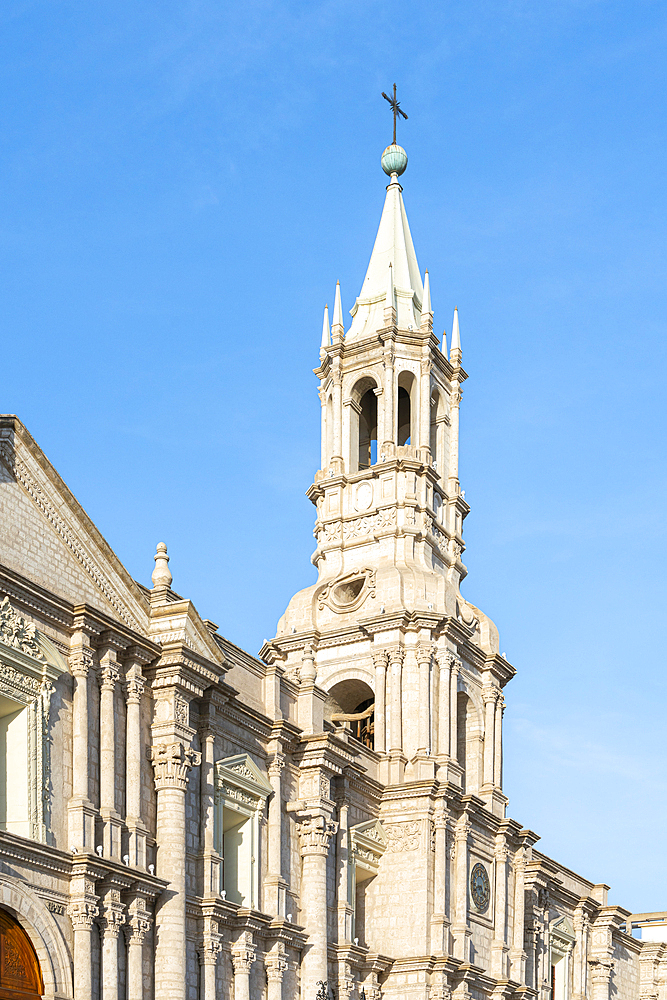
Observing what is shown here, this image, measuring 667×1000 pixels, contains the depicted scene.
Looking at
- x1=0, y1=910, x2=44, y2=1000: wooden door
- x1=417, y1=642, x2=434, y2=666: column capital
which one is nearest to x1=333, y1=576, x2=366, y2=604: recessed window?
x1=417, y1=642, x2=434, y2=666: column capital

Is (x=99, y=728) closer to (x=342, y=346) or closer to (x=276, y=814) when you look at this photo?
(x=276, y=814)

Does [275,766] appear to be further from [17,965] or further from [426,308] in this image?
[426,308]

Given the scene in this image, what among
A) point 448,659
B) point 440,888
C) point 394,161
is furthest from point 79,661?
point 394,161

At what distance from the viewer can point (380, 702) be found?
44.5 meters

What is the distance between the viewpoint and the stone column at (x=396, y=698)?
43.8 meters

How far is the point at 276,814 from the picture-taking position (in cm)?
3697

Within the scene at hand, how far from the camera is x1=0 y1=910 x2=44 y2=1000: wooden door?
2806 centimetres

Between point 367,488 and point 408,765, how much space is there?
30.3 feet

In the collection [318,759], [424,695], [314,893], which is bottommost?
[314,893]

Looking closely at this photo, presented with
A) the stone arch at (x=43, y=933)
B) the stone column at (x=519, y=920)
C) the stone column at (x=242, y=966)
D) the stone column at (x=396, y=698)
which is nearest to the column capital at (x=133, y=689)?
the stone arch at (x=43, y=933)

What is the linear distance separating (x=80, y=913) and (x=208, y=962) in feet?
16.3

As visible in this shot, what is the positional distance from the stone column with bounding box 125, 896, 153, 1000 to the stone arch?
165cm

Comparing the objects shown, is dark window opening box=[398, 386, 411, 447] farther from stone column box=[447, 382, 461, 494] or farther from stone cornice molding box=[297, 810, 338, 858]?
stone cornice molding box=[297, 810, 338, 858]

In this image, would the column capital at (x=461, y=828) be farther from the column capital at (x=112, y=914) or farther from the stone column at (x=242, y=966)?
the column capital at (x=112, y=914)
